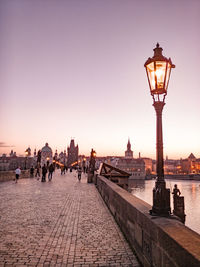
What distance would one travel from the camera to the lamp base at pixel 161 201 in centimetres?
384

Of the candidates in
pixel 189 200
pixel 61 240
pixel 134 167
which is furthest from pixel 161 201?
pixel 134 167

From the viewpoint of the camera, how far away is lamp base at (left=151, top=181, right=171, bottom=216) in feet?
12.6

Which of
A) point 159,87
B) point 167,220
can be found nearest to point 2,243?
point 167,220

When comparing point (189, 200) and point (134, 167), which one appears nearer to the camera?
point (189, 200)

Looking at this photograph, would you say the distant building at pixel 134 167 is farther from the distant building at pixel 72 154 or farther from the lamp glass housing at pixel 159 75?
the lamp glass housing at pixel 159 75

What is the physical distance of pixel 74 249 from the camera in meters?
4.73

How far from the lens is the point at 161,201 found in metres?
3.96

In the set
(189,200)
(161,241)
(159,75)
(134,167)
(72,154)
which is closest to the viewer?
(161,241)

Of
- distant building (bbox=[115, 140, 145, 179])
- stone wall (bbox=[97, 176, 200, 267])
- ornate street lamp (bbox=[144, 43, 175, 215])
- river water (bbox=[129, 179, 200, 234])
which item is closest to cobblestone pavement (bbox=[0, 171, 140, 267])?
stone wall (bbox=[97, 176, 200, 267])

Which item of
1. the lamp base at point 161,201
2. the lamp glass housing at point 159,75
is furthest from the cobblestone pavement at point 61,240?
the lamp glass housing at point 159,75

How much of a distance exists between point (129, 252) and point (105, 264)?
79cm

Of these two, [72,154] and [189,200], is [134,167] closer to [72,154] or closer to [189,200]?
[72,154]

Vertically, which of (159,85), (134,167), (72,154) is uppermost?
(159,85)

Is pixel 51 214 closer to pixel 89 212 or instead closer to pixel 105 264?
pixel 89 212
